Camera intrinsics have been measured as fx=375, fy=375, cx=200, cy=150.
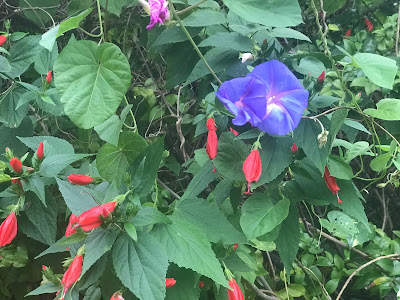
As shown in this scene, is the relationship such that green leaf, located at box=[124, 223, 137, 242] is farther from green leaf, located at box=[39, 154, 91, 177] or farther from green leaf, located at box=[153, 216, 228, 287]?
green leaf, located at box=[39, 154, 91, 177]

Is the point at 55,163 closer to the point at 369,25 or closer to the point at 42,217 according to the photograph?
the point at 42,217

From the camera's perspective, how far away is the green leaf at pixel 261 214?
572mm

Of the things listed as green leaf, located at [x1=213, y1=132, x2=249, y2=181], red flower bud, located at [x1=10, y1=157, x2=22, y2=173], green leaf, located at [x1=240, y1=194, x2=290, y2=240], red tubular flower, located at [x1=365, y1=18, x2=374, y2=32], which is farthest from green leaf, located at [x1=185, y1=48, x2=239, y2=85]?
red tubular flower, located at [x1=365, y1=18, x2=374, y2=32]

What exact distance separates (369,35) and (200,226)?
1.03 m

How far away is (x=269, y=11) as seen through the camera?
56 centimetres

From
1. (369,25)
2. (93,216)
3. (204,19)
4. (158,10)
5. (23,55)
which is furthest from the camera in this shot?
(369,25)

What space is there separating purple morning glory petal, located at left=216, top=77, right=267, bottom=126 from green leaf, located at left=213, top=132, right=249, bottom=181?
0.10 meters

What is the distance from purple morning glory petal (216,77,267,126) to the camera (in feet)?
1.74

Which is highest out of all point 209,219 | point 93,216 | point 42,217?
point 93,216

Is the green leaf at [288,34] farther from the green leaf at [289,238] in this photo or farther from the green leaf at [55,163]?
the green leaf at [55,163]

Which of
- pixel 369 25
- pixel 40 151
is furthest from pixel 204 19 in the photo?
pixel 369 25

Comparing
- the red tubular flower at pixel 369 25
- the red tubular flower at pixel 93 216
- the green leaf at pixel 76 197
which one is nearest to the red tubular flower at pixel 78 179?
the green leaf at pixel 76 197

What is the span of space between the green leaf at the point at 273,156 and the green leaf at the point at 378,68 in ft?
0.49

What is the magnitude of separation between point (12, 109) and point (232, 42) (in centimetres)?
57
